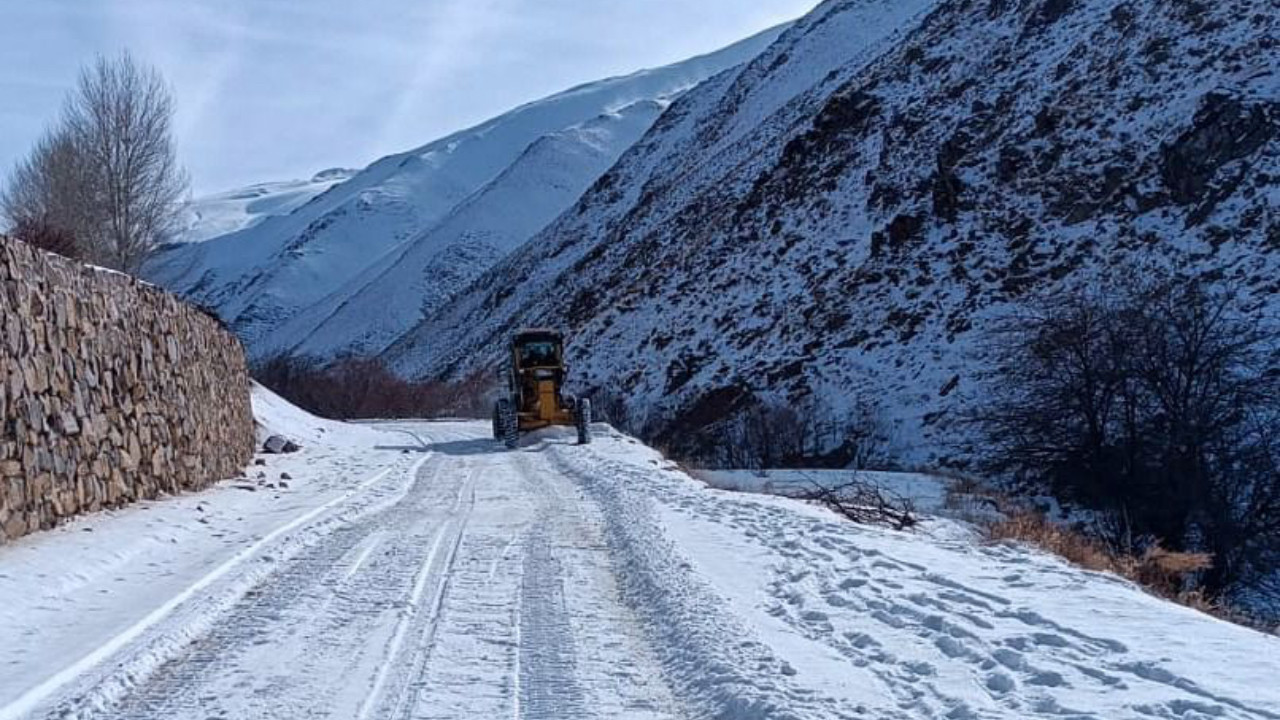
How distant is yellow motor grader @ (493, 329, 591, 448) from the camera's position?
27859 millimetres

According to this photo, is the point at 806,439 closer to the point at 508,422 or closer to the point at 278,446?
the point at 508,422

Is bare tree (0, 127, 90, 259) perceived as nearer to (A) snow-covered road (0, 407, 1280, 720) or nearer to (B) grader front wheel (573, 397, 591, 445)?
(B) grader front wheel (573, 397, 591, 445)

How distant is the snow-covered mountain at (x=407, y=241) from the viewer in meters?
117

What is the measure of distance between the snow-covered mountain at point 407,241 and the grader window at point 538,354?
2348 inches

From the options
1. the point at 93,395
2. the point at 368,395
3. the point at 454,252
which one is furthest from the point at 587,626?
the point at 454,252

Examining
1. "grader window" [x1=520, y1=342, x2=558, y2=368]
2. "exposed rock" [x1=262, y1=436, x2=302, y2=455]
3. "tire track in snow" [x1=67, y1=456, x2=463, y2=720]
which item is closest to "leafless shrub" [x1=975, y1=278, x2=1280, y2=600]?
"grader window" [x1=520, y1=342, x2=558, y2=368]

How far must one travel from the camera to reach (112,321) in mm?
13055

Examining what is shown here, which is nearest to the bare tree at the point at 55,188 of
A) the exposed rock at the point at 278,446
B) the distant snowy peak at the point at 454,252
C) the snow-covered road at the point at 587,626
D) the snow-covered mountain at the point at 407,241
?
the exposed rock at the point at 278,446

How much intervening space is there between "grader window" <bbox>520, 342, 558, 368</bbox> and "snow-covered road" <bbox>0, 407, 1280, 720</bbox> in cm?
1650

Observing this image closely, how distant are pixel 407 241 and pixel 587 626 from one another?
162 m

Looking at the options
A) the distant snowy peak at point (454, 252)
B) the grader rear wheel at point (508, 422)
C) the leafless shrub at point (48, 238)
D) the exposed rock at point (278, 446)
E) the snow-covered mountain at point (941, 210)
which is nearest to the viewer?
the leafless shrub at point (48, 238)

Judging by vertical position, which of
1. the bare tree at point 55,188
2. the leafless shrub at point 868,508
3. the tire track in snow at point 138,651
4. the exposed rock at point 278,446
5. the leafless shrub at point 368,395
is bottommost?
the tire track in snow at point 138,651

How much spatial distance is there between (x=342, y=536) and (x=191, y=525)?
1.66m

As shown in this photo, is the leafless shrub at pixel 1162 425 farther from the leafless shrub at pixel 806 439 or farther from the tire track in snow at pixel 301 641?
the tire track in snow at pixel 301 641
